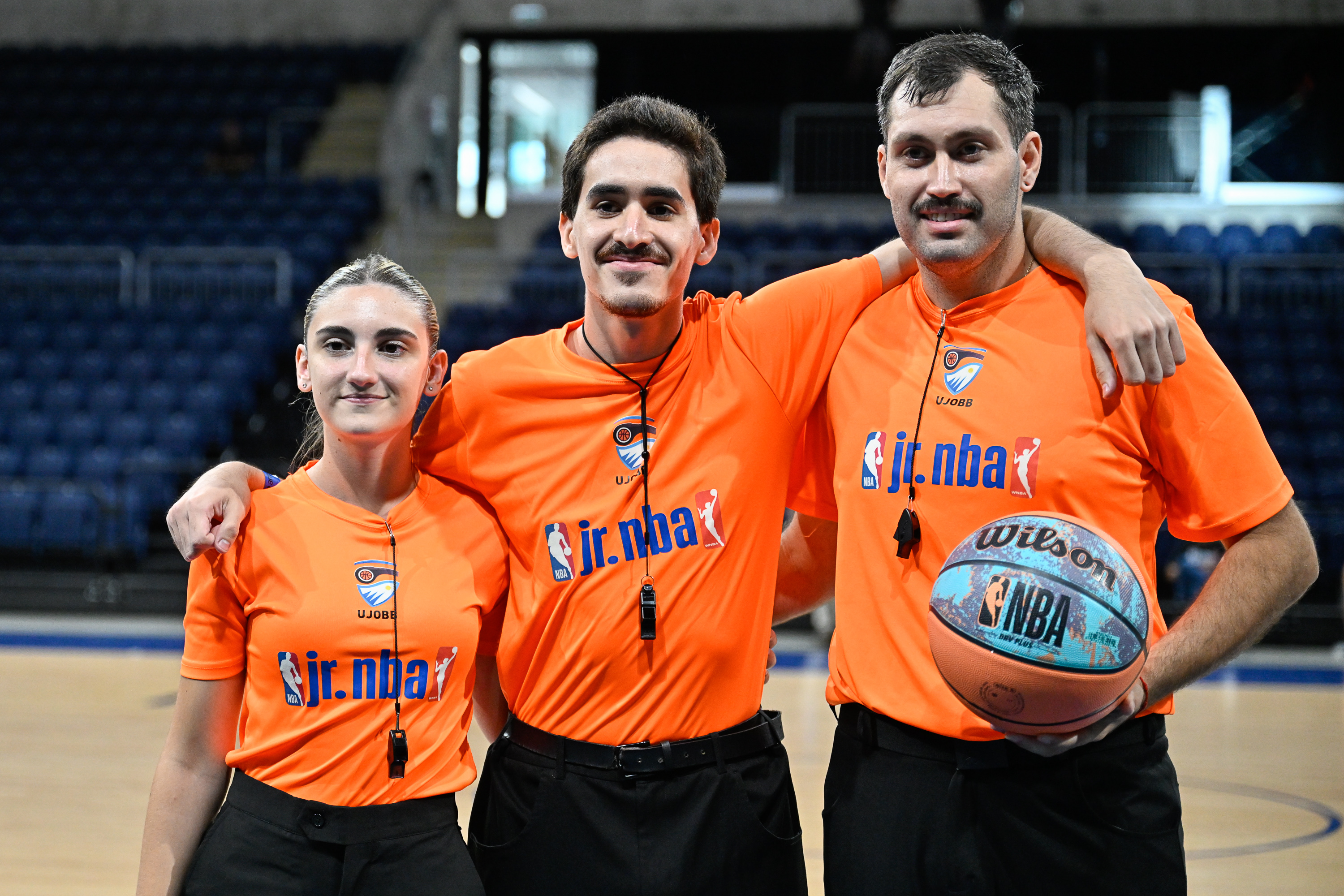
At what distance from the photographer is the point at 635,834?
6.64 feet

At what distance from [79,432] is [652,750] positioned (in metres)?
9.37

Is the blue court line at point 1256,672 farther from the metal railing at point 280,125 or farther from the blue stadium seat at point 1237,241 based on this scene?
the metal railing at point 280,125

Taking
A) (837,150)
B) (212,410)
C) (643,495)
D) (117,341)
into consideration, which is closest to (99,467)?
(212,410)

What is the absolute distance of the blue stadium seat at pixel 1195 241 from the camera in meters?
11.8

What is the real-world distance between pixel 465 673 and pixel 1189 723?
5372mm

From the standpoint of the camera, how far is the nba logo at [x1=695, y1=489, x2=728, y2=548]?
211 cm

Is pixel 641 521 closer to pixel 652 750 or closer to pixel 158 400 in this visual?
pixel 652 750

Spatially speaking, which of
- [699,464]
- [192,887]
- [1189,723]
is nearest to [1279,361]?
[1189,723]

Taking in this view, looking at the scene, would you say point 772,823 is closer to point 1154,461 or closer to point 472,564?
point 472,564

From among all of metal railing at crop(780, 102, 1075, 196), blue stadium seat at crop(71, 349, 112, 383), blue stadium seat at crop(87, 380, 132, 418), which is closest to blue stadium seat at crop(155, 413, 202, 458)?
blue stadium seat at crop(87, 380, 132, 418)

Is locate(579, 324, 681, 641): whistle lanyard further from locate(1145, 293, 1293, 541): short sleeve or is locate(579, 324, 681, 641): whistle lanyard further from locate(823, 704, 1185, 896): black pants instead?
locate(1145, 293, 1293, 541): short sleeve

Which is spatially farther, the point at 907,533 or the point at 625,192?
the point at 625,192

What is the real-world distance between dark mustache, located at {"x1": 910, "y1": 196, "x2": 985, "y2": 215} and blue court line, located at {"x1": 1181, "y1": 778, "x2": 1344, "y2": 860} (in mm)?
2734

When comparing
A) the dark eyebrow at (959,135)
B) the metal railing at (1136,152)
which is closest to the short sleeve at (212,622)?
the dark eyebrow at (959,135)
